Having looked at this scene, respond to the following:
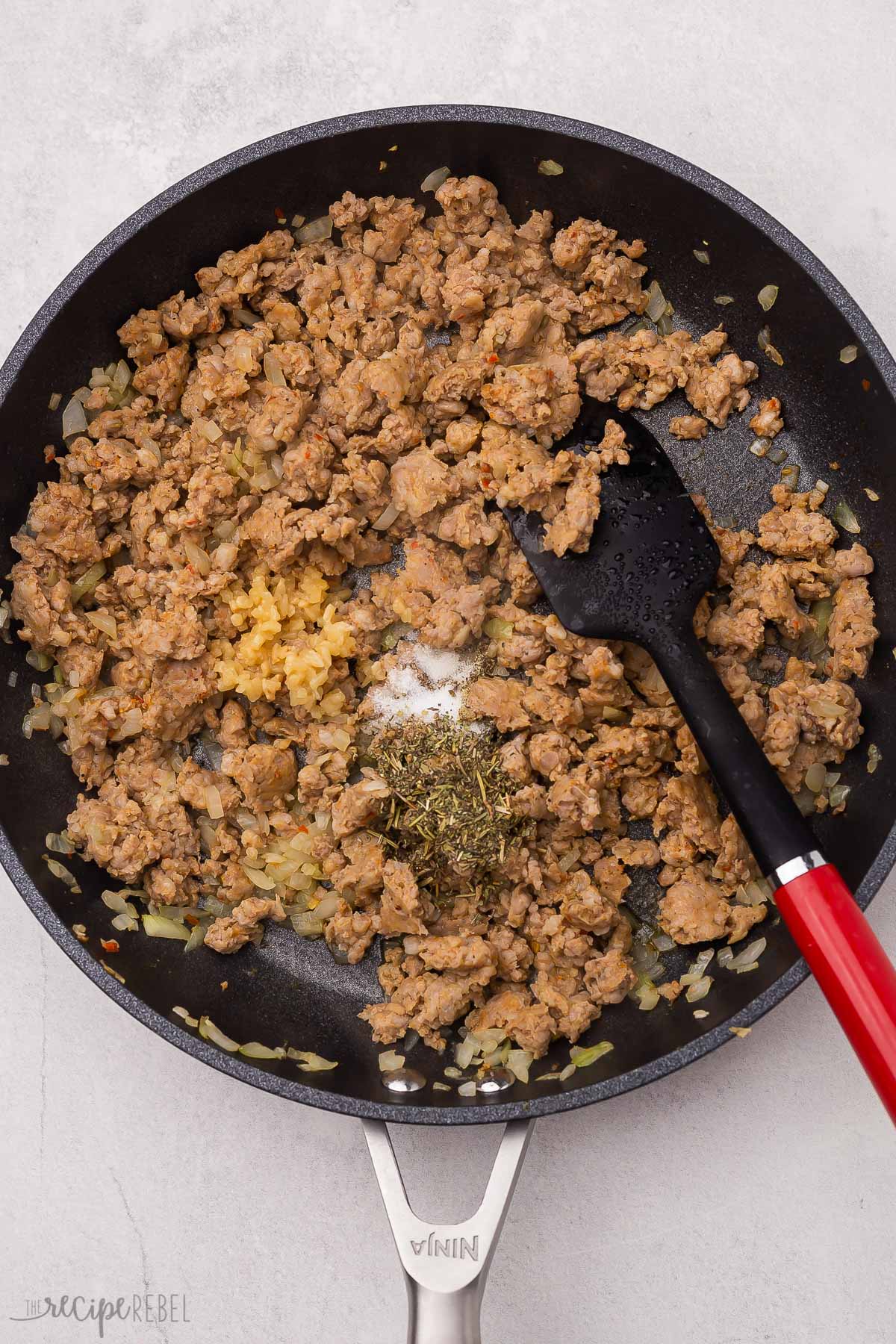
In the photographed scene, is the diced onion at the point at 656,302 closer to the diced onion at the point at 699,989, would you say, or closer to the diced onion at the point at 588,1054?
the diced onion at the point at 699,989

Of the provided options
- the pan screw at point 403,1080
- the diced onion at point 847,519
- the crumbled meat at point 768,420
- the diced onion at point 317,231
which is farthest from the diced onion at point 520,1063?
the diced onion at point 317,231

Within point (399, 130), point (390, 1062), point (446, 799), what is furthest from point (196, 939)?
point (399, 130)

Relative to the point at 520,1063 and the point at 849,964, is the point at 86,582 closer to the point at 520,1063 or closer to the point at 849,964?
the point at 520,1063

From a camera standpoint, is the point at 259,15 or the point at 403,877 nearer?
the point at 403,877

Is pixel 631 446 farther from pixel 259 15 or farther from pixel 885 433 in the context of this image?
pixel 259 15

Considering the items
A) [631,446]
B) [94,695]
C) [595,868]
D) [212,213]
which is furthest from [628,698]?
[212,213]
